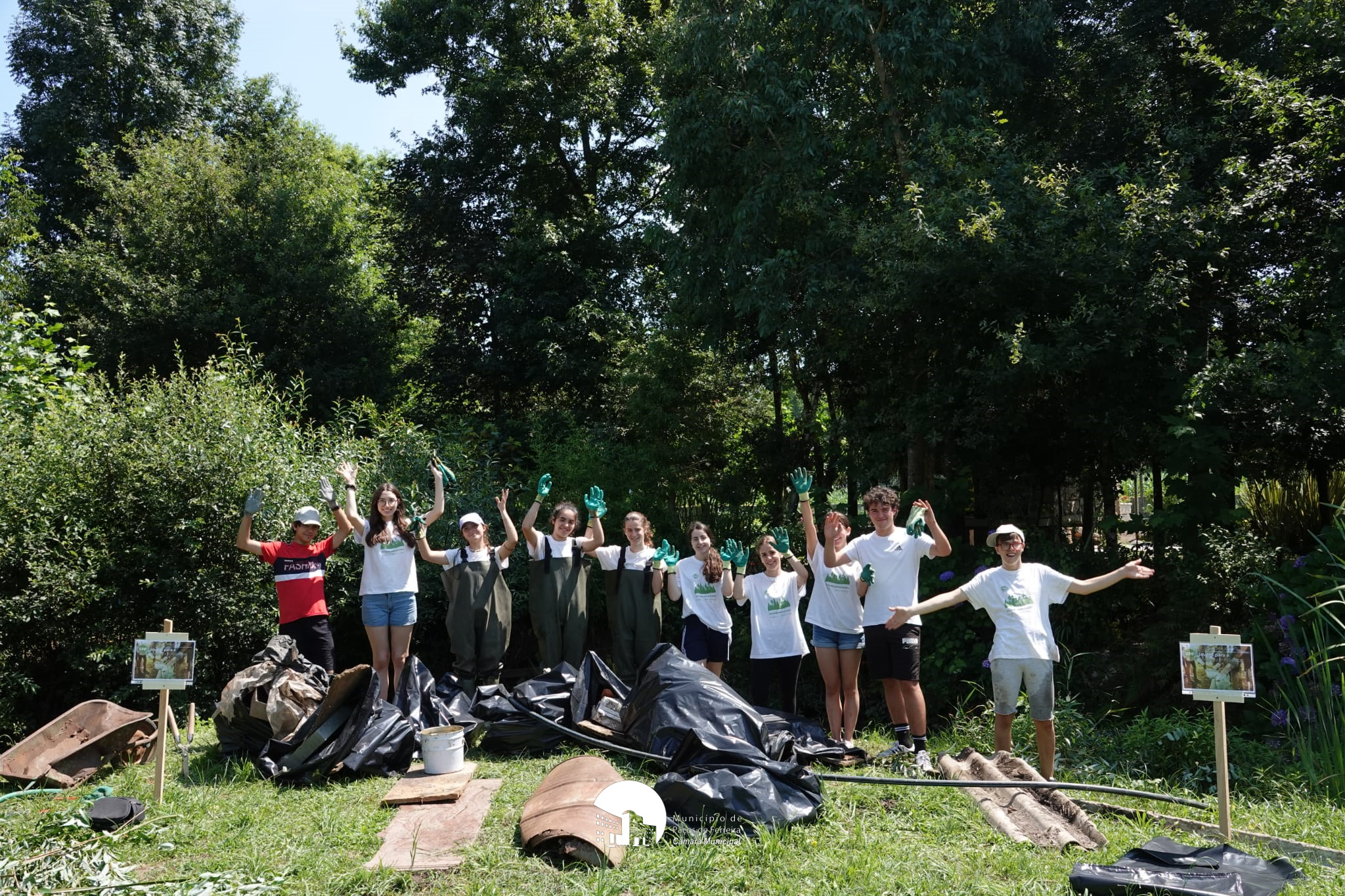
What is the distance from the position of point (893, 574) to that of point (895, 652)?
17.4 inches

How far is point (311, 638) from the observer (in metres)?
6.12

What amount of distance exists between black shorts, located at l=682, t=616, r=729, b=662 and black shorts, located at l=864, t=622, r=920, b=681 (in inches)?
46.5

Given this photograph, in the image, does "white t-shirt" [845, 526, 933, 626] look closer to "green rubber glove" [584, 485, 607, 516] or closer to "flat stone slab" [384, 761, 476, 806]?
"green rubber glove" [584, 485, 607, 516]

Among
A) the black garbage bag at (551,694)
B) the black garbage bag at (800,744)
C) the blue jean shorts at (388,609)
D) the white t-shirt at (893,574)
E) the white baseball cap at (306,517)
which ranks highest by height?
the white baseball cap at (306,517)

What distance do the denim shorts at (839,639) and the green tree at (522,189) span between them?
8032 millimetres

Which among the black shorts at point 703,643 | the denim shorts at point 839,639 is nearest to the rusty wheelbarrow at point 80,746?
the black shorts at point 703,643

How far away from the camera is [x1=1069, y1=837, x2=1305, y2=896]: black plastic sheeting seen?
3.21 meters

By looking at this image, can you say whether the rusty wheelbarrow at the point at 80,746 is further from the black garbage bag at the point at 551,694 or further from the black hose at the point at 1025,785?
the black hose at the point at 1025,785

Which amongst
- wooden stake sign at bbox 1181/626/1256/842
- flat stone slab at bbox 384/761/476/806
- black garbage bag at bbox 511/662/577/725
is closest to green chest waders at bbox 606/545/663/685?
black garbage bag at bbox 511/662/577/725

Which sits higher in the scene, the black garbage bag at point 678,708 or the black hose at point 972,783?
the black garbage bag at point 678,708

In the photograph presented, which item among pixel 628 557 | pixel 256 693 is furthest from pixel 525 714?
pixel 256 693

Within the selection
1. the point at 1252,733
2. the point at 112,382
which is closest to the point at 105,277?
the point at 112,382

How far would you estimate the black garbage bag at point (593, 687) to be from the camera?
5754 millimetres

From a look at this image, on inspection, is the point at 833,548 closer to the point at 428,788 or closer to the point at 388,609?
the point at 428,788
